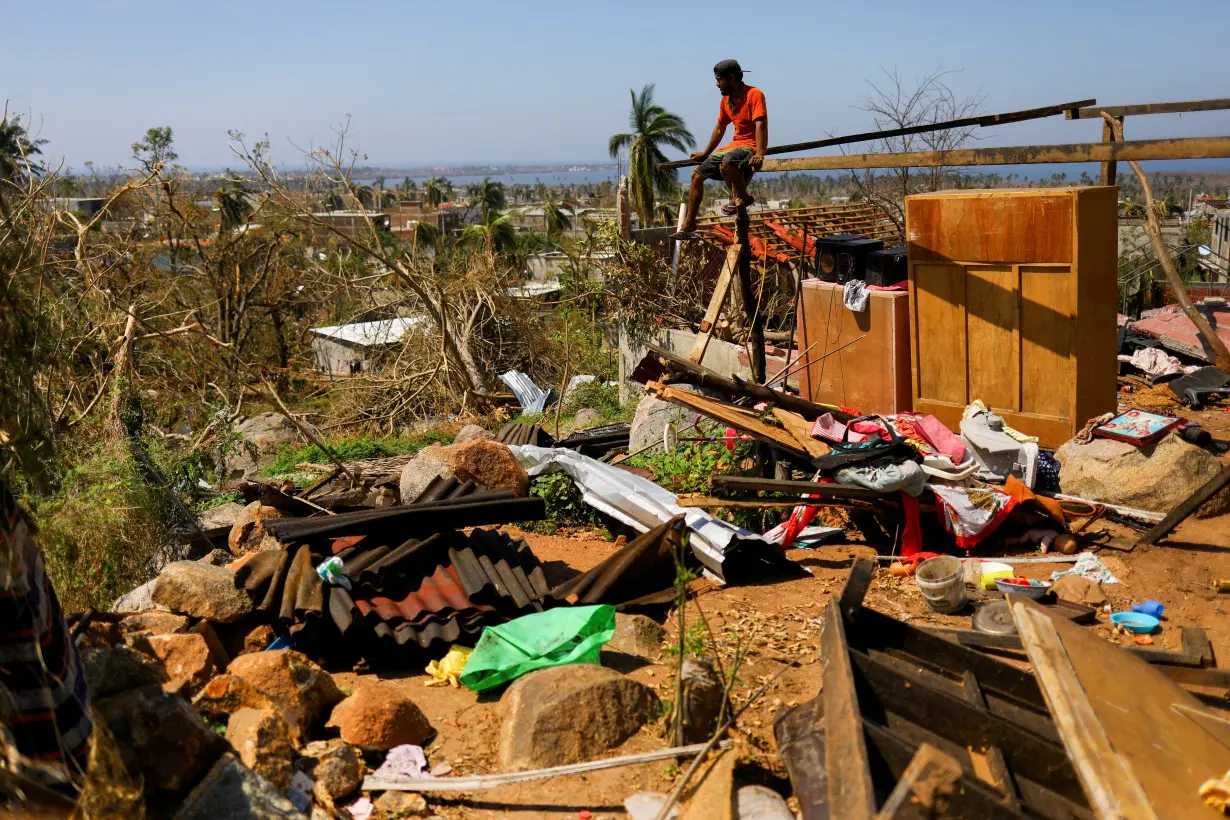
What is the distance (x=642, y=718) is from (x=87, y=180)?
80.1ft

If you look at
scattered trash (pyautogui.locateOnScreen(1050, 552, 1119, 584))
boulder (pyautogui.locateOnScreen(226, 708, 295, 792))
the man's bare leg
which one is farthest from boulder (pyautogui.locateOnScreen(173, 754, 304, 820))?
the man's bare leg

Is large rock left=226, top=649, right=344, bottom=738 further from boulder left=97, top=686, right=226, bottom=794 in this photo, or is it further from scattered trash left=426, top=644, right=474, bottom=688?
boulder left=97, top=686, right=226, bottom=794

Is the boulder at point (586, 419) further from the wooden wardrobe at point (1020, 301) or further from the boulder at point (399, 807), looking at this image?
the boulder at point (399, 807)

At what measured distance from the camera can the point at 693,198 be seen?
898cm

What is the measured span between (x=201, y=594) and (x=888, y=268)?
22.6ft

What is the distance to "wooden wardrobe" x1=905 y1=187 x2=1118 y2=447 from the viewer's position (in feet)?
26.2

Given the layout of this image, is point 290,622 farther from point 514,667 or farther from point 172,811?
point 172,811

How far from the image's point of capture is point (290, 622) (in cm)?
581

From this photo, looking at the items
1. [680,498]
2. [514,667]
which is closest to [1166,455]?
[680,498]

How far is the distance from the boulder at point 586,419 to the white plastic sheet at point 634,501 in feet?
15.2

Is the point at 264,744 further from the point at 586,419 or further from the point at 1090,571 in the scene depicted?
the point at 586,419

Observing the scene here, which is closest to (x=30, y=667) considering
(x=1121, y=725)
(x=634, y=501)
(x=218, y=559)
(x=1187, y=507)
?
(x=1121, y=725)

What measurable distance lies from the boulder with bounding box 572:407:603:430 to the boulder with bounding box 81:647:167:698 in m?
9.63

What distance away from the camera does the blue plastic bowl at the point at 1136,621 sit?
576cm
